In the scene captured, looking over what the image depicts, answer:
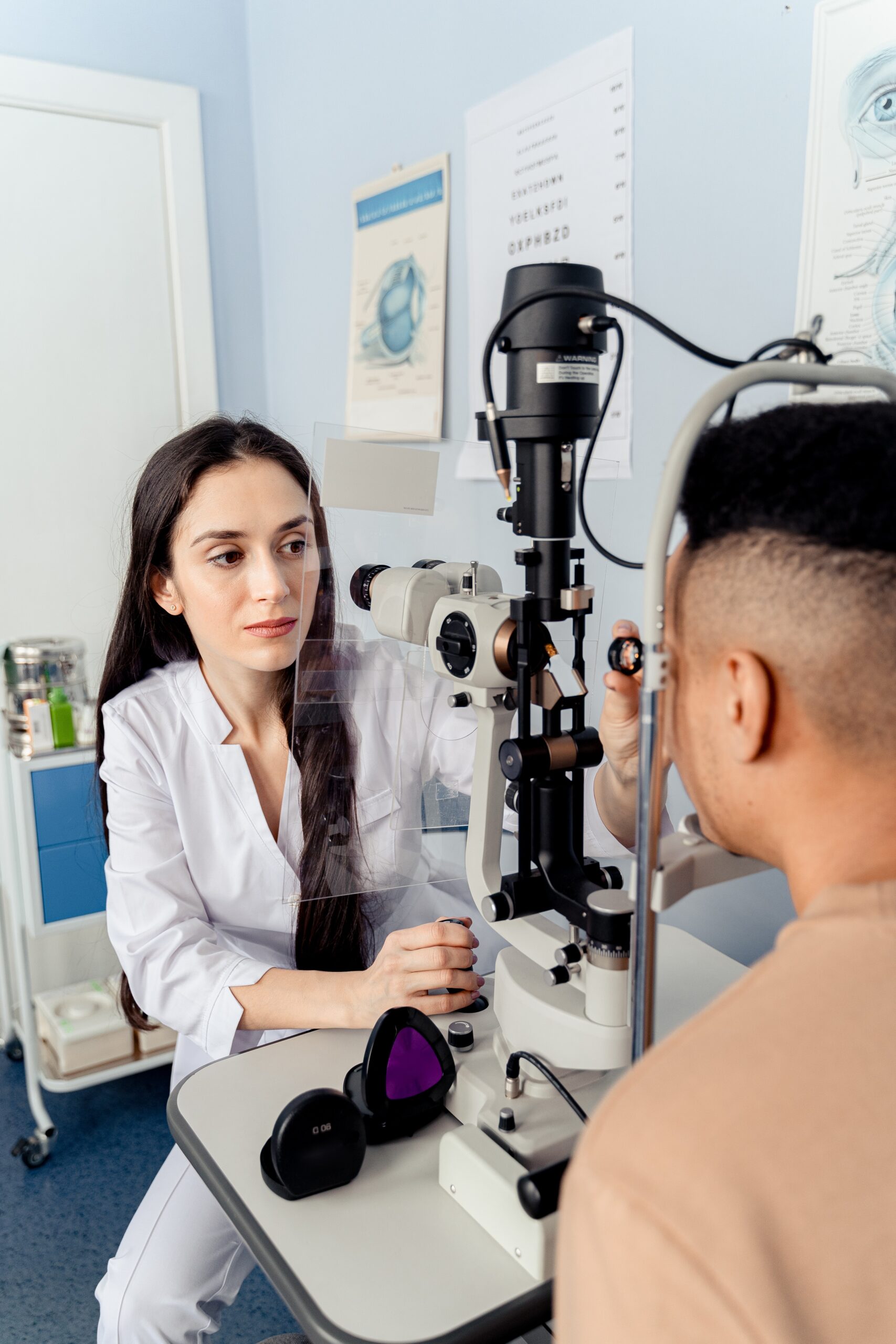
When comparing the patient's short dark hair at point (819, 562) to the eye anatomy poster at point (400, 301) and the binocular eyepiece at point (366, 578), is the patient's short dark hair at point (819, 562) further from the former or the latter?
the eye anatomy poster at point (400, 301)

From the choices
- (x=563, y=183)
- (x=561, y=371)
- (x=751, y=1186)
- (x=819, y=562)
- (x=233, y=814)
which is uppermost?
(x=563, y=183)

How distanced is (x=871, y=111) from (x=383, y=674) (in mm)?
870

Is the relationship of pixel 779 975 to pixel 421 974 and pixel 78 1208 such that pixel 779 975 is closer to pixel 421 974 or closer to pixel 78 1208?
pixel 421 974

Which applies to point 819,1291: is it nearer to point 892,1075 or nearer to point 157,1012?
point 892,1075

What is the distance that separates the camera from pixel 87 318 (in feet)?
7.86

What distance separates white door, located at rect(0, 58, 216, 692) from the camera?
229 centimetres

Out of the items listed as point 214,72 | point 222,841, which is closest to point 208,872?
point 222,841

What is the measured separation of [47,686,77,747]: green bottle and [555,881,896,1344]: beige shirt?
1.76 meters

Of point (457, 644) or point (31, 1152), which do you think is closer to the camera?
point (457, 644)

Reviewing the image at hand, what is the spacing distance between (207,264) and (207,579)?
1.51 m

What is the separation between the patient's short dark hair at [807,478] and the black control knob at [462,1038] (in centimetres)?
55

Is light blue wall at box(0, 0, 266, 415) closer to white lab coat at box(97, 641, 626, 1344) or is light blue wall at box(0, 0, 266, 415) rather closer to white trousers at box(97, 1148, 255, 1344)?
white lab coat at box(97, 641, 626, 1344)

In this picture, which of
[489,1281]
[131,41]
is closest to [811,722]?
[489,1281]

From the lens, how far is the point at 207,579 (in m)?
1.33
